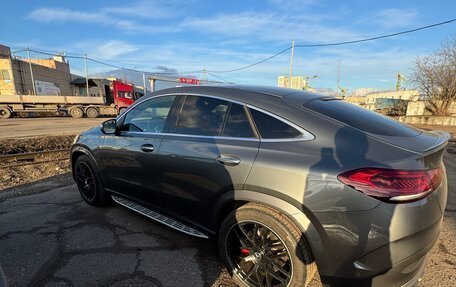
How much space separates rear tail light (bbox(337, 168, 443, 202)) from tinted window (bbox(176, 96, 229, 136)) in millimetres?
1246

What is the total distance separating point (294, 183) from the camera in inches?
80.0

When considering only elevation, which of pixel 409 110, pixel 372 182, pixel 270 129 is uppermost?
pixel 270 129

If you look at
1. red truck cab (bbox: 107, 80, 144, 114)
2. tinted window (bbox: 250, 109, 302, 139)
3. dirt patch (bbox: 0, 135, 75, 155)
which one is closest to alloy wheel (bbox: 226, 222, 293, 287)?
tinted window (bbox: 250, 109, 302, 139)

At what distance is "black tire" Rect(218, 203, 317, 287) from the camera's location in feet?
6.93

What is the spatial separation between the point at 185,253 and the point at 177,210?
480mm

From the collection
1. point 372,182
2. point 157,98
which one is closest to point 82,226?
point 157,98

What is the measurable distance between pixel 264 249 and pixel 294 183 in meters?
0.68

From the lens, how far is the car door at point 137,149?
3.15 metres

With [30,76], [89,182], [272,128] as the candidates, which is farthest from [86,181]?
[30,76]

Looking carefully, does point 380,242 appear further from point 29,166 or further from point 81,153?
point 29,166

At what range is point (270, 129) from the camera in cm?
234

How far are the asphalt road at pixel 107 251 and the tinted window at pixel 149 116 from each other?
124 cm

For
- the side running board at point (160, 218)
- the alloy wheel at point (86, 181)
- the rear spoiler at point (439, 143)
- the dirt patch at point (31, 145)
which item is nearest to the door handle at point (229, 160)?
the side running board at point (160, 218)

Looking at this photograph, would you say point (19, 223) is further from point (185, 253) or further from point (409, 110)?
point (409, 110)
